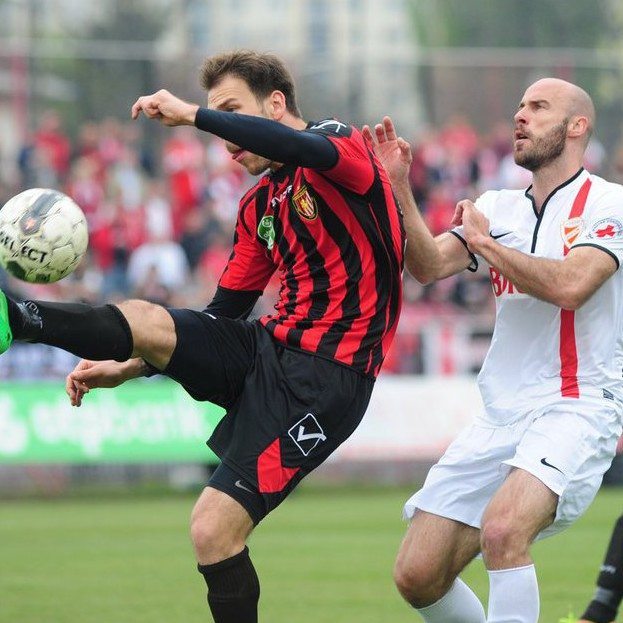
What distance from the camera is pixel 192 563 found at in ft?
34.2

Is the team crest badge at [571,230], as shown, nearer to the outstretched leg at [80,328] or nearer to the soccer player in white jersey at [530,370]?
the soccer player in white jersey at [530,370]

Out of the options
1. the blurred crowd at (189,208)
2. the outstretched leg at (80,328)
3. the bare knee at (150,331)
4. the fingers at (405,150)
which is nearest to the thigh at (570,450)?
the fingers at (405,150)

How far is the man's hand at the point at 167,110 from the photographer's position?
512 centimetres

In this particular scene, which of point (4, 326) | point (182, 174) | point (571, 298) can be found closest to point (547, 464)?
point (571, 298)

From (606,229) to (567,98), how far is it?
0.69 m

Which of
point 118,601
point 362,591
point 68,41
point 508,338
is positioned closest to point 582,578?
point 362,591

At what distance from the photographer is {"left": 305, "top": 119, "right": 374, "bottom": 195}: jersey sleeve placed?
18.5 feet

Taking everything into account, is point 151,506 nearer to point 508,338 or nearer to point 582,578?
point 582,578

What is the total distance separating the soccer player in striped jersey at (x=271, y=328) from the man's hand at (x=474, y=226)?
293 mm

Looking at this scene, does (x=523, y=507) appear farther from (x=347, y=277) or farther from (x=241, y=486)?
(x=347, y=277)

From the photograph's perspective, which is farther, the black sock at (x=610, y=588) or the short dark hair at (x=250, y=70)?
the black sock at (x=610, y=588)

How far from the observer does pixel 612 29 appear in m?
25.4

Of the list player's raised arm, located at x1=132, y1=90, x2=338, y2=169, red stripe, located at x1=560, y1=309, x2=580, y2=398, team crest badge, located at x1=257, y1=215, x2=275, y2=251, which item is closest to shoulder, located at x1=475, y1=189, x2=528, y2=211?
red stripe, located at x1=560, y1=309, x2=580, y2=398

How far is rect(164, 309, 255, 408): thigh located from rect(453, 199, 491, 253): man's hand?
1018 millimetres
